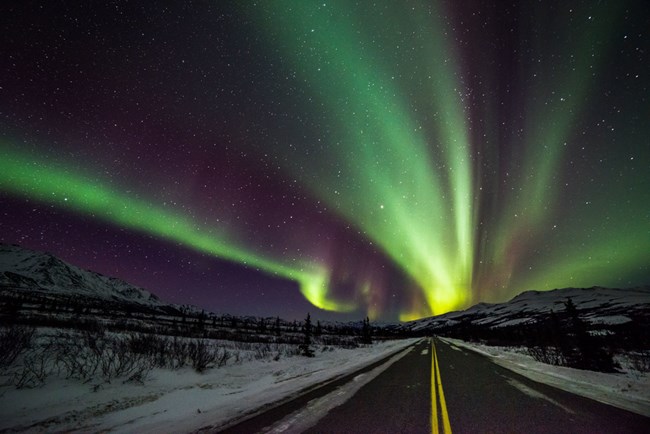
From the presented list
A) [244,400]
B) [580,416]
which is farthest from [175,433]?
[580,416]

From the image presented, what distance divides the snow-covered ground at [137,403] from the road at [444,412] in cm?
113

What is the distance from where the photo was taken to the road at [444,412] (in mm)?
4867

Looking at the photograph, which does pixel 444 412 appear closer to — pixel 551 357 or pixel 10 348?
pixel 10 348

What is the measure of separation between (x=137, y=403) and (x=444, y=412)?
6916mm

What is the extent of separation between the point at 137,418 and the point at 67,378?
14.0 ft

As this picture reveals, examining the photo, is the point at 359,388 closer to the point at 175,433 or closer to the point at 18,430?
the point at 175,433

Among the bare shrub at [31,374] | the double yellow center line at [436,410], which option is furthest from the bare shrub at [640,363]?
the bare shrub at [31,374]

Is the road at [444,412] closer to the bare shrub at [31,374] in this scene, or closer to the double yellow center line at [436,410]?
the double yellow center line at [436,410]

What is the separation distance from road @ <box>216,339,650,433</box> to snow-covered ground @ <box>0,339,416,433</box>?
44.4 inches

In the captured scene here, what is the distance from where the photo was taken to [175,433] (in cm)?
479

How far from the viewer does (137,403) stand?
7.26m

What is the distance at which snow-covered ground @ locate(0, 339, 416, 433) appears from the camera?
18.1 feet

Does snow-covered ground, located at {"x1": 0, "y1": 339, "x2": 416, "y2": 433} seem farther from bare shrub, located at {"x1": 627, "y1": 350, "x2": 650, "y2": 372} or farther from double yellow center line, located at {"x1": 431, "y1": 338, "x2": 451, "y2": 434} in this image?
bare shrub, located at {"x1": 627, "y1": 350, "x2": 650, "y2": 372}

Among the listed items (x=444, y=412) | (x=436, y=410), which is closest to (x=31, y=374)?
(x=436, y=410)
